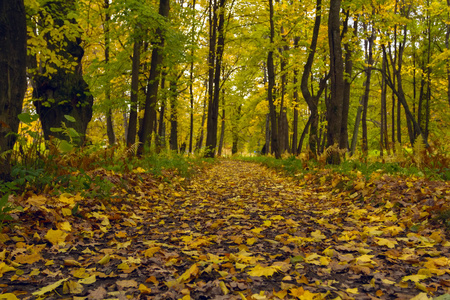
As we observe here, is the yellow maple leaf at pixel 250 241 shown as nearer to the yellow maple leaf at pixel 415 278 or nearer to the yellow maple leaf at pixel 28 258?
the yellow maple leaf at pixel 415 278

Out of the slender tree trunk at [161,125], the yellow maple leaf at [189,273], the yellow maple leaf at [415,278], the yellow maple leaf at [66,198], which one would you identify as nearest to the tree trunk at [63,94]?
the slender tree trunk at [161,125]

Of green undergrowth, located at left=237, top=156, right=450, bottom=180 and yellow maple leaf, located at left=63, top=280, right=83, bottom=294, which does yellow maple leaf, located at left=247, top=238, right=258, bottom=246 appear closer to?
yellow maple leaf, located at left=63, top=280, right=83, bottom=294

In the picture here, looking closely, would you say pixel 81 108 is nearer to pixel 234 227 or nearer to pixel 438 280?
pixel 234 227

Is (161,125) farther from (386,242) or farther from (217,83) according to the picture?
(386,242)

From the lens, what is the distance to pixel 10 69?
161 inches

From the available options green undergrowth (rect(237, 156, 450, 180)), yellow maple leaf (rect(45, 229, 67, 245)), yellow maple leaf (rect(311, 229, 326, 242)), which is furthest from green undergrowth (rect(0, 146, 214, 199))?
green undergrowth (rect(237, 156, 450, 180))

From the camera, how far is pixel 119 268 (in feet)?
9.06

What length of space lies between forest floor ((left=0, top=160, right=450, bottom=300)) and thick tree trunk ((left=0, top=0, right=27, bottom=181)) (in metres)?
0.90

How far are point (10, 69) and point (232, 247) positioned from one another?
3.84m

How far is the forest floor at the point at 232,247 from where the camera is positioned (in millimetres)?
2379

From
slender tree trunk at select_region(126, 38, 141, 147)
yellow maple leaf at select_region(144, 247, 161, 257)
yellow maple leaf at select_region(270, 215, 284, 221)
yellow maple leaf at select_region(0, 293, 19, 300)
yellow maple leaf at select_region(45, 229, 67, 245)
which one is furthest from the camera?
A: slender tree trunk at select_region(126, 38, 141, 147)

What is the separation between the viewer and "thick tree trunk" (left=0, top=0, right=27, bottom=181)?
400 centimetres

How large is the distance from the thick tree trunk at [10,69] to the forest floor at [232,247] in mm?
897

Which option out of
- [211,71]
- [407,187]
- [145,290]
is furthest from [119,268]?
[211,71]
